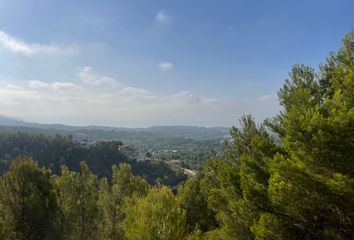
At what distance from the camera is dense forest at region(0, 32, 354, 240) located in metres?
8.57

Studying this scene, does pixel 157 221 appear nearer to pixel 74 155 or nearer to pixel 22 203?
pixel 22 203

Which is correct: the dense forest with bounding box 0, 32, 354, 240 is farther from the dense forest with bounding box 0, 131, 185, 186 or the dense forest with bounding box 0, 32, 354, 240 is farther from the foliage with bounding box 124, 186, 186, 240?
the dense forest with bounding box 0, 131, 185, 186

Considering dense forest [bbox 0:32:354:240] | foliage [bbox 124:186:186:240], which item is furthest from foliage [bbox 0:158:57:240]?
foliage [bbox 124:186:186:240]

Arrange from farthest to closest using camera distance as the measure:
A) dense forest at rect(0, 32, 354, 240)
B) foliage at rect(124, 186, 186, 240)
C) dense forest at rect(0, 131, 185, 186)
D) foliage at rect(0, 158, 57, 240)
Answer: dense forest at rect(0, 131, 185, 186), foliage at rect(0, 158, 57, 240), foliage at rect(124, 186, 186, 240), dense forest at rect(0, 32, 354, 240)

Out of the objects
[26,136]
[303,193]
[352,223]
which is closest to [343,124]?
[303,193]

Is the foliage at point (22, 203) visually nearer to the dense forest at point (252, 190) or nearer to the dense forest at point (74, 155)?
the dense forest at point (252, 190)

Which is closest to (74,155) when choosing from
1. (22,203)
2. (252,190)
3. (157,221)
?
(22,203)

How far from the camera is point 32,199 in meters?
16.4

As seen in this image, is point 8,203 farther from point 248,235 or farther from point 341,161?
point 341,161

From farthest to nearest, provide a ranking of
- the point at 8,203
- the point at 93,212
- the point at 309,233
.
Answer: the point at 93,212 < the point at 8,203 < the point at 309,233

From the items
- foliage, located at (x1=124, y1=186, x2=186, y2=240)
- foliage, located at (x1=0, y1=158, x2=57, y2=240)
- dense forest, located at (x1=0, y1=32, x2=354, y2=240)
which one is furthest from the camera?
foliage, located at (x1=0, y1=158, x2=57, y2=240)

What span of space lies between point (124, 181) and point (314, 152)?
674 inches

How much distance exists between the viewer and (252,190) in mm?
11320

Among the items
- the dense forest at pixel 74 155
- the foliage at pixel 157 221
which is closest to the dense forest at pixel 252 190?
the foliage at pixel 157 221
